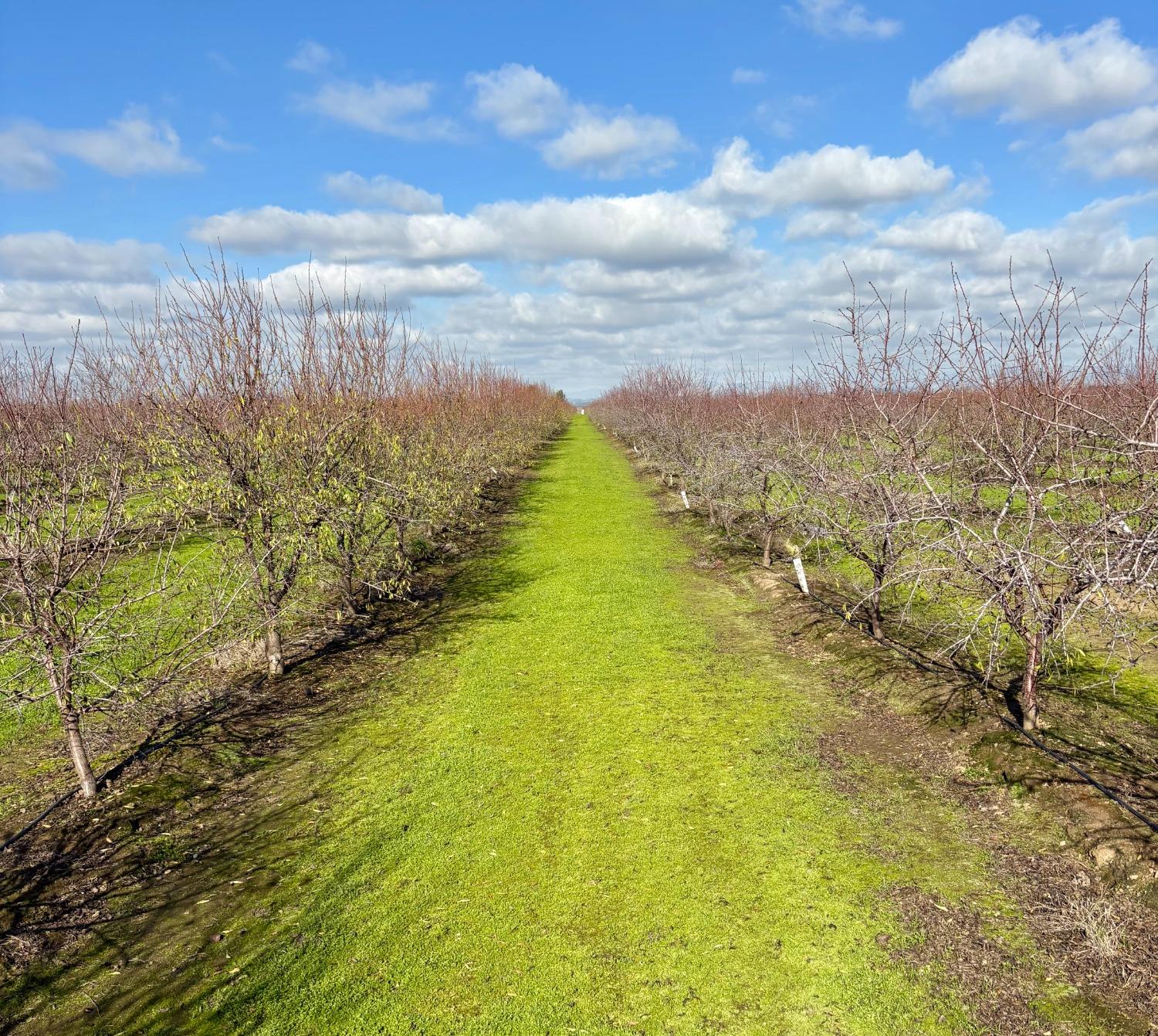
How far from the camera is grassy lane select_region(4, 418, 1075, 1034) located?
12.3 ft

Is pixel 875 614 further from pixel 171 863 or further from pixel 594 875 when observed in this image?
pixel 171 863

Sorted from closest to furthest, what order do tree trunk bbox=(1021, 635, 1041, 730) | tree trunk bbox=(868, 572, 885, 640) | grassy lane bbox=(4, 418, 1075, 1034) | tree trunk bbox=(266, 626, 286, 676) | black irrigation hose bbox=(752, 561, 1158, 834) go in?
1. grassy lane bbox=(4, 418, 1075, 1034)
2. black irrigation hose bbox=(752, 561, 1158, 834)
3. tree trunk bbox=(1021, 635, 1041, 730)
4. tree trunk bbox=(266, 626, 286, 676)
5. tree trunk bbox=(868, 572, 885, 640)

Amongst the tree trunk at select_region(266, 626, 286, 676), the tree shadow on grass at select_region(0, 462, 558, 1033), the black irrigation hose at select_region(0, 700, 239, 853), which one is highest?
the tree trunk at select_region(266, 626, 286, 676)

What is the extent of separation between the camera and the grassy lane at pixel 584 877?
3.75 m

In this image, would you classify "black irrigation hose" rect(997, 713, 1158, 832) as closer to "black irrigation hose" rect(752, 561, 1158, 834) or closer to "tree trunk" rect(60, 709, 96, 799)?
"black irrigation hose" rect(752, 561, 1158, 834)

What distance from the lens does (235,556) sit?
27.9ft

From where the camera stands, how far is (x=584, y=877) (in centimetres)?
477

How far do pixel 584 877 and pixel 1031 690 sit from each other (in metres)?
4.10

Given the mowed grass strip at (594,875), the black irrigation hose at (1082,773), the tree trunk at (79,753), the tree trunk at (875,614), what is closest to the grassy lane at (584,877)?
the mowed grass strip at (594,875)

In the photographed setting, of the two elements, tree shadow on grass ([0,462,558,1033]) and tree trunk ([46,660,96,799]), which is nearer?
tree shadow on grass ([0,462,558,1033])

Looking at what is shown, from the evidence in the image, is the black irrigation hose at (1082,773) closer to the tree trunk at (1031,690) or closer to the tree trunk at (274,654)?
the tree trunk at (1031,690)

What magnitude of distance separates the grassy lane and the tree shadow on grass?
0.06 metres

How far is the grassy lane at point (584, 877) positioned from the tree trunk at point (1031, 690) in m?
1.45

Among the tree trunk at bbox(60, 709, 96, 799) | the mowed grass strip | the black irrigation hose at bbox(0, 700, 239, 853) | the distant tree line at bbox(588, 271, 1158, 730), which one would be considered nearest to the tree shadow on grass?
the black irrigation hose at bbox(0, 700, 239, 853)
